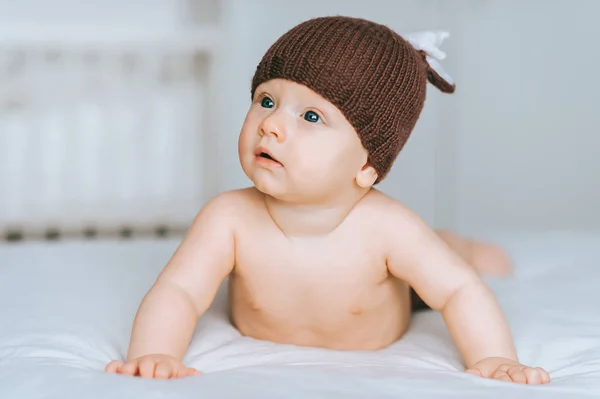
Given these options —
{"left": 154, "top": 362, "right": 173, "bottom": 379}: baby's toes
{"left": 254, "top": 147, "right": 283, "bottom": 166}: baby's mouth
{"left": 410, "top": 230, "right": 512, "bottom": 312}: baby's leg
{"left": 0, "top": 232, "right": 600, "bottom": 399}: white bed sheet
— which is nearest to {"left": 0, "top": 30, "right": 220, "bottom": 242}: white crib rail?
{"left": 0, "top": 232, "right": 600, "bottom": 399}: white bed sheet

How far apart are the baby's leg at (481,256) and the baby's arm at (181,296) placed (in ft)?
1.77

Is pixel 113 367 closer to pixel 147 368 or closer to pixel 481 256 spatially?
pixel 147 368

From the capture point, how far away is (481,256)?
Answer: 1.54 meters

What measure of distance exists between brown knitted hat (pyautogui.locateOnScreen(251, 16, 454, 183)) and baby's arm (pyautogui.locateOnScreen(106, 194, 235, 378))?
0.20m

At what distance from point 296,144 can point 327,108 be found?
0.07 m

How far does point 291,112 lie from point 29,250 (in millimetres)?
813

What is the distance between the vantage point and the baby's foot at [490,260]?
1.51m

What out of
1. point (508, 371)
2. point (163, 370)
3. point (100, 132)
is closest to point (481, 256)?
point (508, 371)

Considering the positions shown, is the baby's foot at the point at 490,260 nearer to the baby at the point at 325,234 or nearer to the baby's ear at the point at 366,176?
the baby at the point at 325,234

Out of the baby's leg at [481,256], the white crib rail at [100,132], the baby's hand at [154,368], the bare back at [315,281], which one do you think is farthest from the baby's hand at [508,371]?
the white crib rail at [100,132]

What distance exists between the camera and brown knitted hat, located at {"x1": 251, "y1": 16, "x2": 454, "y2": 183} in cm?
99

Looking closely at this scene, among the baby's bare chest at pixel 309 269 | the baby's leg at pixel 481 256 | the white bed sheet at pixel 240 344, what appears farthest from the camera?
the baby's leg at pixel 481 256

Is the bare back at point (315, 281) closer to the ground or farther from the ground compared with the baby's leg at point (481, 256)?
farther from the ground

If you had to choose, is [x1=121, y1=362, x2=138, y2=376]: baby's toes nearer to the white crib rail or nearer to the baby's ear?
the baby's ear
